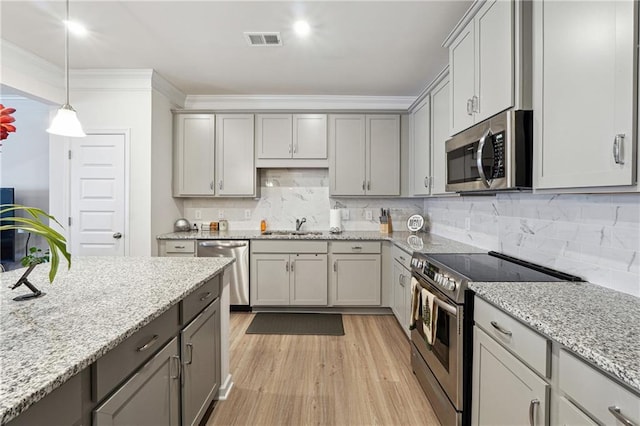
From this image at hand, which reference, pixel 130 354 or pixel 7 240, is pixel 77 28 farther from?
pixel 7 240

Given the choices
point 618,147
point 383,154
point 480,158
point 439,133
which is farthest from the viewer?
point 383,154

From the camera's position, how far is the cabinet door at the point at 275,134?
13.0ft

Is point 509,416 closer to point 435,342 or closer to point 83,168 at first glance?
point 435,342

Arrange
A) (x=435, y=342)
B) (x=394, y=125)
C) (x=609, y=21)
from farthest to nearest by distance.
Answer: (x=394, y=125)
(x=435, y=342)
(x=609, y=21)

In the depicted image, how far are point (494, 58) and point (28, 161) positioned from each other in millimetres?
5688

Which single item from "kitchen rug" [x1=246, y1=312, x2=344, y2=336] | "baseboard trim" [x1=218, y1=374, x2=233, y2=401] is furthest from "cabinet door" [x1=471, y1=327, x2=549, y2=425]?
"kitchen rug" [x1=246, y1=312, x2=344, y2=336]

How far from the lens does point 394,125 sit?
12.9 feet

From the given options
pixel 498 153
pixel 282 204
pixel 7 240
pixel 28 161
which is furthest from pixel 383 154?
pixel 7 240

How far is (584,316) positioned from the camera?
1122mm

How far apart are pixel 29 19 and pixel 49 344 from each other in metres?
2.87

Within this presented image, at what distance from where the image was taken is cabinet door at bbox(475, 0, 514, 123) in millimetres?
1619

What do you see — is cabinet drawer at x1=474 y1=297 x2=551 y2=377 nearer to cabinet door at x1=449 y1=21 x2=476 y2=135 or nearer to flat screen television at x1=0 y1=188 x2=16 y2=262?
cabinet door at x1=449 y1=21 x2=476 y2=135

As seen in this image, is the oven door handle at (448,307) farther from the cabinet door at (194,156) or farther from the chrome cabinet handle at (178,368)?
the cabinet door at (194,156)

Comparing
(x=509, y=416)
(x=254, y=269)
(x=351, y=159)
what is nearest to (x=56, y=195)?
(x=254, y=269)
